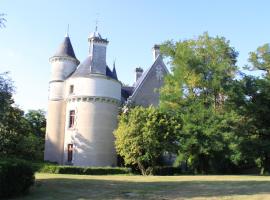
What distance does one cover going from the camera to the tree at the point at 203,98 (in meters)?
35.2

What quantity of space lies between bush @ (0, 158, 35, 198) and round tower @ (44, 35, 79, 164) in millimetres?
26391

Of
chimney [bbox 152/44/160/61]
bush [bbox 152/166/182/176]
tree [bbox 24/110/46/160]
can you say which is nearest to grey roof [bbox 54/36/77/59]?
chimney [bbox 152/44/160/61]

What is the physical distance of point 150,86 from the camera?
46.3m

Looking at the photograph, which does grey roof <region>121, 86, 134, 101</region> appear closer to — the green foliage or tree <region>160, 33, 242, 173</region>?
A: tree <region>160, 33, 242, 173</region>

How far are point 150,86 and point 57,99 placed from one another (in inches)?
414

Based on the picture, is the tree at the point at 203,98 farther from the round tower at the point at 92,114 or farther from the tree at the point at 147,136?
the round tower at the point at 92,114

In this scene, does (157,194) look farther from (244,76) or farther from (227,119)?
(244,76)

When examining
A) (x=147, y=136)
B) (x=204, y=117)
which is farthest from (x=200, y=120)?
(x=147, y=136)

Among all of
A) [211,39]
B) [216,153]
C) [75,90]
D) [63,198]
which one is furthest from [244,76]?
[63,198]

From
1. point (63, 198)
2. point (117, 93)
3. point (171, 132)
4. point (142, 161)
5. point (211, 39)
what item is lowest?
point (63, 198)

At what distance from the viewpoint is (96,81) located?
40.5 m

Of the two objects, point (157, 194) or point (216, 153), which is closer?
point (157, 194)

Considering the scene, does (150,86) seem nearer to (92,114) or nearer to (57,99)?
(92,114)

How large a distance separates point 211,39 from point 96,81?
39.7 ft
